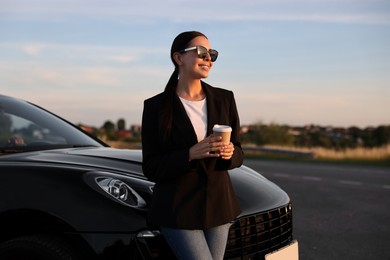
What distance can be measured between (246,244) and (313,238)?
326 centimetres

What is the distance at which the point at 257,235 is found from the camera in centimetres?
309

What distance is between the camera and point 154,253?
2717 mm

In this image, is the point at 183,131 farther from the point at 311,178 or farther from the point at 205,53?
the point at 311,178

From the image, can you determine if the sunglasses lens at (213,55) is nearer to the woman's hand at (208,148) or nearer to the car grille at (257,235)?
the woman's hand at (208,148)

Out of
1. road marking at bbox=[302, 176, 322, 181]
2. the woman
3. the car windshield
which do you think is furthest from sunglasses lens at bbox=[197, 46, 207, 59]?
road marking at bbox=[302, 176, 322, 181]

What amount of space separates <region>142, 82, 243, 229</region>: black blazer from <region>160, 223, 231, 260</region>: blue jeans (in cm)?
5

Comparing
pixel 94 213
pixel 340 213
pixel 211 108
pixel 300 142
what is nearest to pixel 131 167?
pixel 94 213

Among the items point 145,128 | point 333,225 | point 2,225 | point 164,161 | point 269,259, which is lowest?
point 333,225

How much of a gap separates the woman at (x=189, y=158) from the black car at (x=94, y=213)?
0.22 meters

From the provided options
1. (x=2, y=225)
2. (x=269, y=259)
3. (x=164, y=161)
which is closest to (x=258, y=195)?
(x=269, y=259)

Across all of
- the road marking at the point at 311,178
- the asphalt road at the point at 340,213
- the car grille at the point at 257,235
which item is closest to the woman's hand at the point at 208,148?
the car grille at the point at 257,235

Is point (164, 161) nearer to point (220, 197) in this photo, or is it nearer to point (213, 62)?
point (220, 197)

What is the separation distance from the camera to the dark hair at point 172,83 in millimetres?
2562

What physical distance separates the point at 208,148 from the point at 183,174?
207 mm
